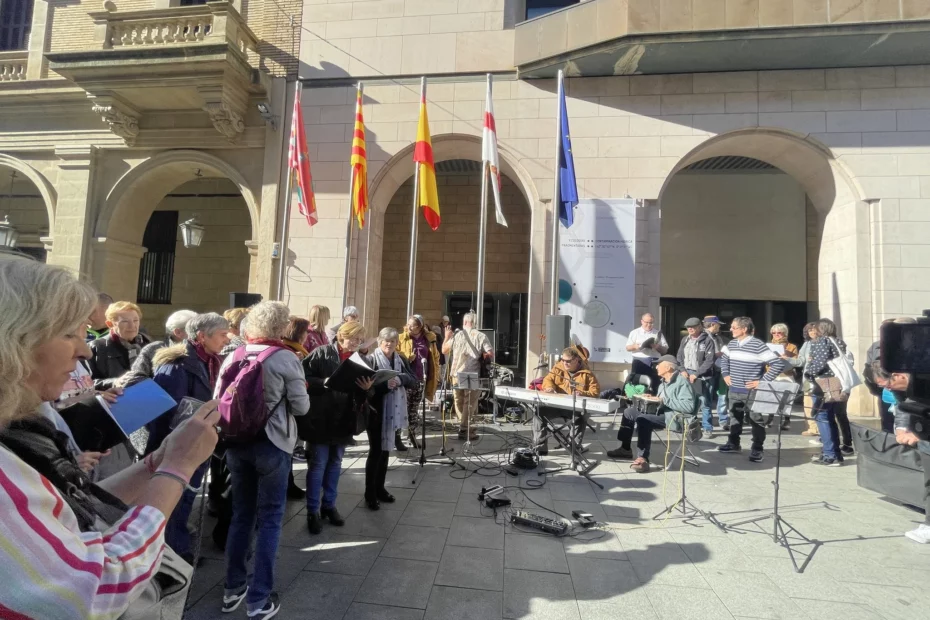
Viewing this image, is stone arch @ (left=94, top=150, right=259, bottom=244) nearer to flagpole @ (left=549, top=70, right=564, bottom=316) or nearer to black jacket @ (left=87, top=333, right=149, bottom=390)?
black jacket @ (left=87, top=333, right=149, bottom=390)

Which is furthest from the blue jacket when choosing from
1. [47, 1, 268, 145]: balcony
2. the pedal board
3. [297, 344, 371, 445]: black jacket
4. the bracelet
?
[47, 1, 268, 145]: balcony

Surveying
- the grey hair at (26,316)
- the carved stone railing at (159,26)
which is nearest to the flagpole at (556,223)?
the carved stone railing at (159,26)

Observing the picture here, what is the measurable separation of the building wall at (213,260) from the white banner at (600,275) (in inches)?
367

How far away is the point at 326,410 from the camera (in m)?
3.39

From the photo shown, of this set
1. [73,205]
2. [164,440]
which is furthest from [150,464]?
[73,205]

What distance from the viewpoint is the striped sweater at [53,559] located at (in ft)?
2.42

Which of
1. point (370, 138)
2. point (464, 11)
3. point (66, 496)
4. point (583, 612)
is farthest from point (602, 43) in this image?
point (66, 496)

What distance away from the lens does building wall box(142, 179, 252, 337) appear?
11.9m

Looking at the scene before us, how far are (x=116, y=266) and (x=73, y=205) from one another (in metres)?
1.63

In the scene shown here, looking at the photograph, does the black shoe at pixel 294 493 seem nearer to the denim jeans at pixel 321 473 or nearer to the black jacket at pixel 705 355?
the denim jeans at pixel 321 473

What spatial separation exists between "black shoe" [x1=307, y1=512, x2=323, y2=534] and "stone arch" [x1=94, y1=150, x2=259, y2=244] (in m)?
7.57

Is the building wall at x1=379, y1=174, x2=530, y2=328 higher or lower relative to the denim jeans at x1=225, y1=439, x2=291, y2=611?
higher

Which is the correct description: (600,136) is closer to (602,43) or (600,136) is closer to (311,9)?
(602,43)

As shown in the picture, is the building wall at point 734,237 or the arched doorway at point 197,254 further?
the arched doorway at point 197,254
